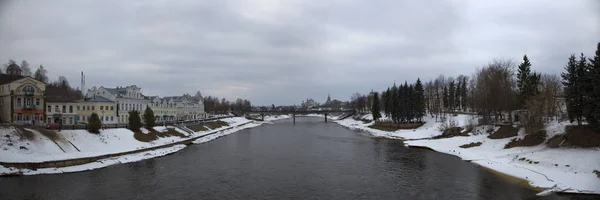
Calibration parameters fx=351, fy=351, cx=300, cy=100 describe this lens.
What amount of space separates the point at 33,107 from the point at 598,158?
67951mm

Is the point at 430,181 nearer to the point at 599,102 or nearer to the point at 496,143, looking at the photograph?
the point at 599,102

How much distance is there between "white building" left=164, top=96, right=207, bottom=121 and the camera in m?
118

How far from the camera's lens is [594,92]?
100ft

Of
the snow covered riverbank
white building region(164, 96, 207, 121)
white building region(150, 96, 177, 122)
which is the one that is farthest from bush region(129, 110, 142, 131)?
white building region(164, 96, 207, 121)

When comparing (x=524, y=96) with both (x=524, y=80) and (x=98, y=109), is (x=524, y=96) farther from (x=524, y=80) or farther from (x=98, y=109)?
(x=98, y=109)

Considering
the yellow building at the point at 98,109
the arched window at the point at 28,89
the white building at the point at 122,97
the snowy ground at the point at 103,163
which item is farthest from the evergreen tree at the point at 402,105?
the arched window at the point at 28,89

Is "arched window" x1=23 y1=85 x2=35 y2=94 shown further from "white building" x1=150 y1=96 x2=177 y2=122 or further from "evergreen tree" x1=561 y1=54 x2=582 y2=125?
"evergreen tree" x1=561 y1=54 x2=582 y2=125

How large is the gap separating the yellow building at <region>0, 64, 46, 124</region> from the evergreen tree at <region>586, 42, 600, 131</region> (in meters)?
67.9

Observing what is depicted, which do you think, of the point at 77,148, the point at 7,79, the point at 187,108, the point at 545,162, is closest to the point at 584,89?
the point at 545,162

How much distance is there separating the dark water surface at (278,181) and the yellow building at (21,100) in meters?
28.9

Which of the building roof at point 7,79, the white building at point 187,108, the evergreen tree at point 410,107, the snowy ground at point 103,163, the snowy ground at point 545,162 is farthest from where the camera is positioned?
the white building at point 187,108

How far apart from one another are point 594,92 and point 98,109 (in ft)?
231

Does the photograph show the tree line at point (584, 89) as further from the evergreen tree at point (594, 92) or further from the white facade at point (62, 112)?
the white facade at point (62, 112)

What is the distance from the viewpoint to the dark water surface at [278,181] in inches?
898
